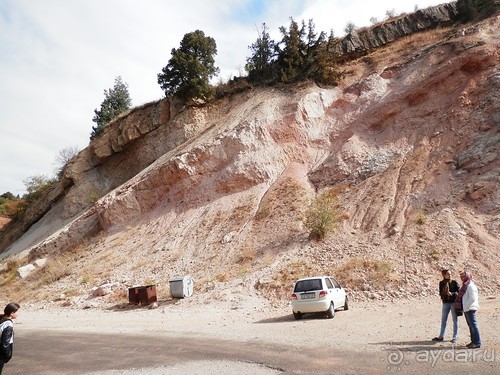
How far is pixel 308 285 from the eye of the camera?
1276 cm

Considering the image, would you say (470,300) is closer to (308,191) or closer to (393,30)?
(308,191)

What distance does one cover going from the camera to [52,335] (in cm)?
1266

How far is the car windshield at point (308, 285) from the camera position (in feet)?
41.3

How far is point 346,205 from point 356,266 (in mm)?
4846

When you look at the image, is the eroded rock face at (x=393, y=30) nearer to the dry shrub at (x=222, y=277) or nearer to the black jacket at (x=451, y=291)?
the dry shrub at (x=222, y=277)

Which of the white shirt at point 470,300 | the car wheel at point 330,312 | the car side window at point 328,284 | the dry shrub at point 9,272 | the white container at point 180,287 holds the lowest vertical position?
the car wheel at point 330,312

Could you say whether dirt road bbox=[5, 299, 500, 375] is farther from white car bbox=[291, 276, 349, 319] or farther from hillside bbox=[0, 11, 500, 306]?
hillside bbox=[0, 11, 500, 306]

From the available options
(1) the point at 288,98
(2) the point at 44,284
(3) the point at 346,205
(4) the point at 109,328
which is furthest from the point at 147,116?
(4) the point at 109,328

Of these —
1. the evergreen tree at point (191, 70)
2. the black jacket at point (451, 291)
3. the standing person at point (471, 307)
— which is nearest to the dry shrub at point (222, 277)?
the black jacket at point (451, 291)

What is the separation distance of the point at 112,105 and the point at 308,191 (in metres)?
27.7

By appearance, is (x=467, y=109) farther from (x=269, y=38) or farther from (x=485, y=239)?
(x=269, y=38)

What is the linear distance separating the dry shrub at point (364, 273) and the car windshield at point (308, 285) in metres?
2.80

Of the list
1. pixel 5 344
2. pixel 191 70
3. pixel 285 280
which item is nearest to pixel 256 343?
pixel 5 344

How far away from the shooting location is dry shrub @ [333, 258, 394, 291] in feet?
48.5
